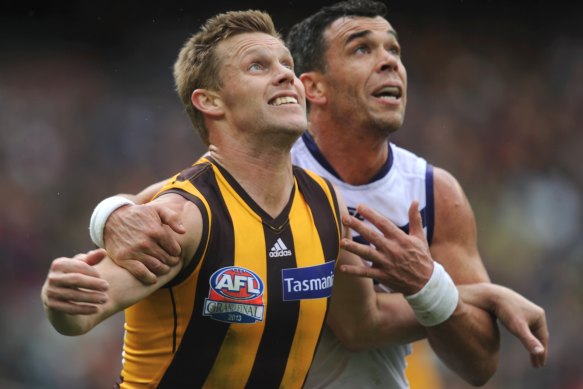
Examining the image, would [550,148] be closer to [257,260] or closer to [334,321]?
[334,321]

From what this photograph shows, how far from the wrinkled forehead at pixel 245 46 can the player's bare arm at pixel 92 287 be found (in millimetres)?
809

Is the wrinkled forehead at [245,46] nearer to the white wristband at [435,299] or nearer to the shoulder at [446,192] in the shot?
the white wristband at [435,299]

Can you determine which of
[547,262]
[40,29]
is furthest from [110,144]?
[547,262]

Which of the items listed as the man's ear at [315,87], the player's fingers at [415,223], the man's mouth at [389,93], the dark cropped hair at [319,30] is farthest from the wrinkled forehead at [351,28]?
the player's fingers at [415,223]

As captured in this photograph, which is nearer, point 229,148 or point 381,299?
point 229,148

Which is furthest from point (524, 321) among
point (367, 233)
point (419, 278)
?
point (367, 233)

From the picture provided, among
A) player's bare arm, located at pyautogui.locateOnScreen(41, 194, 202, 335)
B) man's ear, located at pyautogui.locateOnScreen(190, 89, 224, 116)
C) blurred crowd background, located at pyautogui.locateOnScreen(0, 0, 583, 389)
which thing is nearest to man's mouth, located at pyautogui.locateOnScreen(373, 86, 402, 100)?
man's ear, located at pyautogui.locateOnScreen(190, 89, 224, 116)

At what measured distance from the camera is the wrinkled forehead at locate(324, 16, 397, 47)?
519cm

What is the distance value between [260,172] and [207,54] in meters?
0.59

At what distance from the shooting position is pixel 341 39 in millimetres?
5230

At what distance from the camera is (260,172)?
12.8 feet

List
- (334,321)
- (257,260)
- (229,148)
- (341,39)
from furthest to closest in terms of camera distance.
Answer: (341,39) < (334,321) < (229,148) < (257,260)

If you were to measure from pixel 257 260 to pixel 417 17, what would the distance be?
7.64 meters

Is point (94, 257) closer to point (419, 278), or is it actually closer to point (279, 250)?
point (279, 250)
